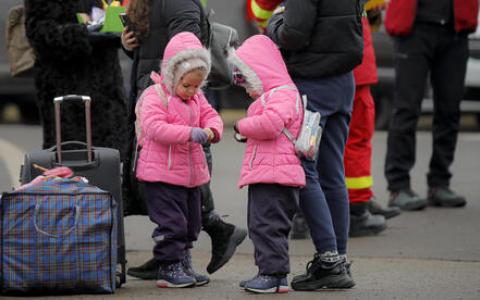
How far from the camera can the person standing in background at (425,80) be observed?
968 centimetres

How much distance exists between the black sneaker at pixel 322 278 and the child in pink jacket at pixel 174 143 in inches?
20.6

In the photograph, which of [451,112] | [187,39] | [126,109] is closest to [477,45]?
[451,112]

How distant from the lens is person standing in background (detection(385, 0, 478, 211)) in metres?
9.68

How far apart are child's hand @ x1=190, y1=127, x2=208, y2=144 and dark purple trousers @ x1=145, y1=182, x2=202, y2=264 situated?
12.4 inches

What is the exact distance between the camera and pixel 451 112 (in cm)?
998

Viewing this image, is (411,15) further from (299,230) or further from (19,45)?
(19,45)

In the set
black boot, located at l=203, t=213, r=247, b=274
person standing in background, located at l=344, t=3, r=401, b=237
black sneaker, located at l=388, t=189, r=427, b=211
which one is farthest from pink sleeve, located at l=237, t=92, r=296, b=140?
black sneaker, located at l=388, t=189, r=427, b=211

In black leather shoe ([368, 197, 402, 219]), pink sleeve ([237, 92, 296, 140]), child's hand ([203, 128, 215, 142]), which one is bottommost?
black leather shoe ([368, 197, 402, 219])

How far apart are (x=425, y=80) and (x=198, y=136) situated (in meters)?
3.74

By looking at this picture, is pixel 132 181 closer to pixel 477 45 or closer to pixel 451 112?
pixel 451 112

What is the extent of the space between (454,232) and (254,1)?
6.37 feet

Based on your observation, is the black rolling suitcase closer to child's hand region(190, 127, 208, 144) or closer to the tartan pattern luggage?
the tartan pattern luggage

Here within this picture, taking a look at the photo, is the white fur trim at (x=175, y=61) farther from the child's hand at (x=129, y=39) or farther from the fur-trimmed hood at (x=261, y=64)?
the child's hand at (x=129, y=39)

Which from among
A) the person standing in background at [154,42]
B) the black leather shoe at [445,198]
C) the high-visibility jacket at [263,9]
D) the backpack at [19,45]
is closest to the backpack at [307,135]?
the person standing in background at [154,42]
